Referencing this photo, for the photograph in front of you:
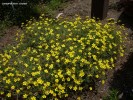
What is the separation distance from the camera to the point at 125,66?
6402 mm

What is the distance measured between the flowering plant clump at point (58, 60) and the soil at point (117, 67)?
18 centimetres

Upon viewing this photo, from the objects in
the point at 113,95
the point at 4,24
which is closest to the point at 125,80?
the point at 113,95

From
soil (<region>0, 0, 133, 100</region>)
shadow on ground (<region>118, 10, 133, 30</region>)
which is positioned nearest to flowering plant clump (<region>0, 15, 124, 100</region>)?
soil (<region>0, 0, 133, 100</region>)

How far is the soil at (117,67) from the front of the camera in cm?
580

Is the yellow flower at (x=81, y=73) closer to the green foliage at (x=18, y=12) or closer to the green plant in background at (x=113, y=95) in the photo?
the green plant in background at (x=113, y=95)

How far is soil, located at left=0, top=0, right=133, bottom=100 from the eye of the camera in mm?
5805

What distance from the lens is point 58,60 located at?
5570mm

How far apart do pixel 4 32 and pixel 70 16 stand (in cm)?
172

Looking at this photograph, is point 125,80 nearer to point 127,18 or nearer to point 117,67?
point 117,67

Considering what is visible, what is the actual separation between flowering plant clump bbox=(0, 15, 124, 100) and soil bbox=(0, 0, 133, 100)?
0.18 meters

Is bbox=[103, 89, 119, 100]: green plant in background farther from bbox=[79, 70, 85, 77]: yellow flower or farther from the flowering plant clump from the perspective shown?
bbox=[79, 70, 85, 77]: yellow flower

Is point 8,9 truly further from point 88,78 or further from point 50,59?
point 88,78

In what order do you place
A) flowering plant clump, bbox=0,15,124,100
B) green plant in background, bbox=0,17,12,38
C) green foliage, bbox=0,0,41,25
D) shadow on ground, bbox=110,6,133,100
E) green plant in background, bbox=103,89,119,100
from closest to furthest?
flowering plant clump, bbox=0,15,124,100, green plant in background, bbox=103,89,119,100, shadow on ground, bbox=110,6,133,100, green plant in background, bbox=0,17,12,38, green foliage, bbox=0,0,41,25

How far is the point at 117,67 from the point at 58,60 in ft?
4.76
